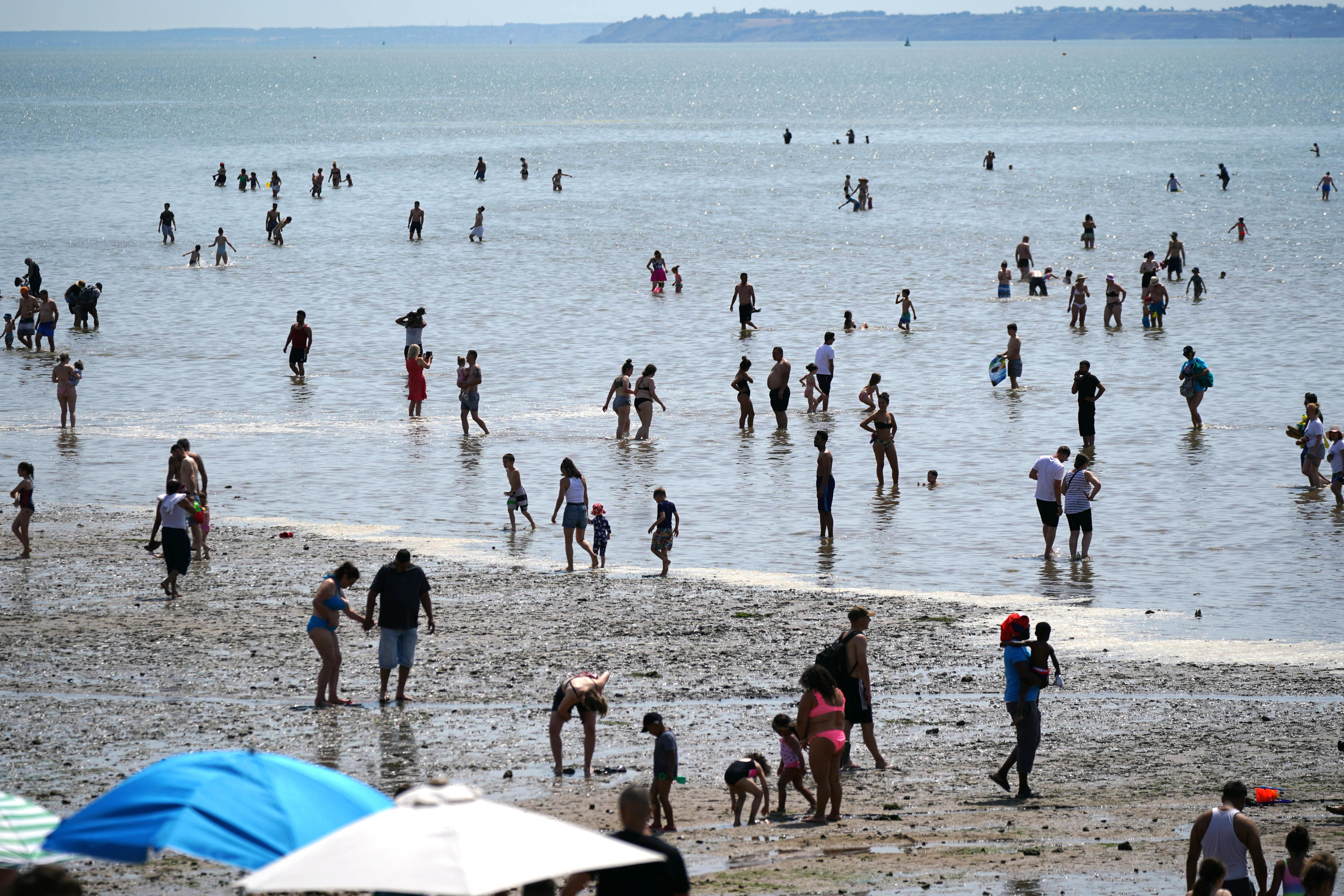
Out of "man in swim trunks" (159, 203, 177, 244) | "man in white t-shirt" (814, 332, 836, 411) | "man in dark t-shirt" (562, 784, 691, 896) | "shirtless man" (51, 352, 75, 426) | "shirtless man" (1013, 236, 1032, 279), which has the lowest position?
"man in dark t-shirt" (562, 784, 691, 896)

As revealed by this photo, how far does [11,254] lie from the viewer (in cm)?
4947

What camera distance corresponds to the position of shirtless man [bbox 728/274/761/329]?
3481 cm

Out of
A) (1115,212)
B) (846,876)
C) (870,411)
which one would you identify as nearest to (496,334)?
(870,411)

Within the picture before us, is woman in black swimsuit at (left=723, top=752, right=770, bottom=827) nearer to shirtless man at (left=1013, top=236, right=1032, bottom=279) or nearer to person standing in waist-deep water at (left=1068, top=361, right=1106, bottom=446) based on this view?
person standing in waist-deep water at (left=1068, top=361, right=1106, bottom=446)

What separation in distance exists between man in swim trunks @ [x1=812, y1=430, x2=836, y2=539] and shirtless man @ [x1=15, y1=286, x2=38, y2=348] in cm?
2140

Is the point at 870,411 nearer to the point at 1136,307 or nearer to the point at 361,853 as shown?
the point at 1136,307

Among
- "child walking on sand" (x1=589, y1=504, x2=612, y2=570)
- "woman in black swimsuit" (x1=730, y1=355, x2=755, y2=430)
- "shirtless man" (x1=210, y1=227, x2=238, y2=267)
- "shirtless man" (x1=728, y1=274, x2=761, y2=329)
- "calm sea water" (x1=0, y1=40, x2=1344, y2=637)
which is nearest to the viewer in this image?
"child walking on sand" (x1=589, y1=504, x2=612, y2=570)

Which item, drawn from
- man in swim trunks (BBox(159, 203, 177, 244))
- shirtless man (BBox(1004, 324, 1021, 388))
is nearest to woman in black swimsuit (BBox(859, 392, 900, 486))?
shirtless man (BBox(1004, 324, 1021, 388))

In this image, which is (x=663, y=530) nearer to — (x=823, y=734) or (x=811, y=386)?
(x=823, y=734)

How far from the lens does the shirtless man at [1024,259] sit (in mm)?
43094

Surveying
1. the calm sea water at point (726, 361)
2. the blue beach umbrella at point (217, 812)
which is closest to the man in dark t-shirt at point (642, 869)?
the blue beach umbrella at point (217, 812)

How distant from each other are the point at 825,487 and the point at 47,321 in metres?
21.2

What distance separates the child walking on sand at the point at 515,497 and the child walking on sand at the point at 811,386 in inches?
337

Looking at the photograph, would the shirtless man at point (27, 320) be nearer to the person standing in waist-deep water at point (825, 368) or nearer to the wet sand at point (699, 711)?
the person standing in waist-deep water at point (825, 368)
